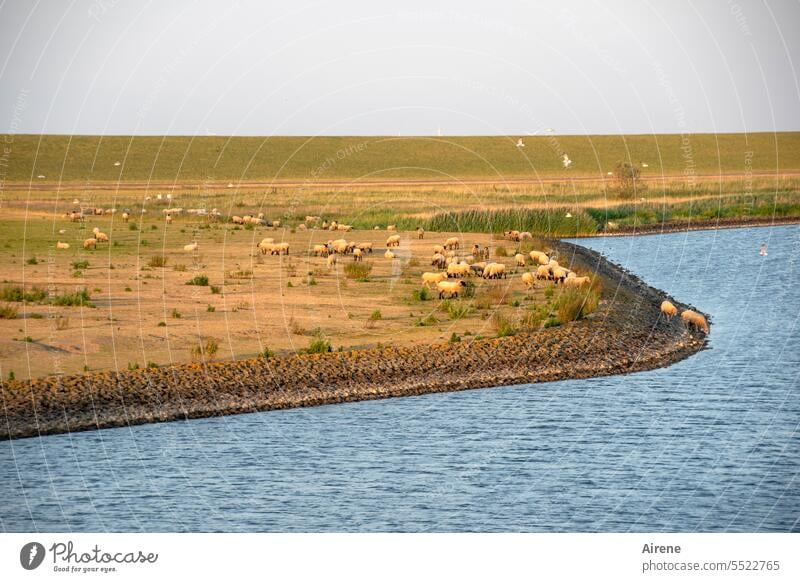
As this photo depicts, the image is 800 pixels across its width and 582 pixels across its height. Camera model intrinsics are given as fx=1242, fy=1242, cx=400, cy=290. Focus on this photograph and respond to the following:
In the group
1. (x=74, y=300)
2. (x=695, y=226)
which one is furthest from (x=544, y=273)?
(x=695, y=226)

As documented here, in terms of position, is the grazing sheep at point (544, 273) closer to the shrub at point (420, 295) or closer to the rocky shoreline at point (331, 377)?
the shrub at point (420, 295)

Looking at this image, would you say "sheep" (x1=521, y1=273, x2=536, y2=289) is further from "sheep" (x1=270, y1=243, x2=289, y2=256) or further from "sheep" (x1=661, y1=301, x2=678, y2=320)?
"sheep" (x1=270, y1=243, x2=289, y2=256)

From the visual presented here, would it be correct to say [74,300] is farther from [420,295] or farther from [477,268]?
[477,268]

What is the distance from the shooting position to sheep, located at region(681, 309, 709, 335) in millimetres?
41156

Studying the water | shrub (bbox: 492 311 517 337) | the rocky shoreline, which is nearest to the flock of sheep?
shrub (bbox: 492 311 517 337)

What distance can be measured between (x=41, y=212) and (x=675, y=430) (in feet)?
207

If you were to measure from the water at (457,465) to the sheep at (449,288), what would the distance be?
435 inches

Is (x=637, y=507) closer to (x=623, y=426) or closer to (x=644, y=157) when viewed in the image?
(x=623, y=426)

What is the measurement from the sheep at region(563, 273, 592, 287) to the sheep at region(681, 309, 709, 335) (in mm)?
4920

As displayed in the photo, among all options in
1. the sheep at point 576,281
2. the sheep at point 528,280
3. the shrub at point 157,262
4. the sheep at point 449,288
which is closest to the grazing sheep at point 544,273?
the sheep at point 528,280

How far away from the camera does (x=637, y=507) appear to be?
22766 millimetres

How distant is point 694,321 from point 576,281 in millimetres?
5880

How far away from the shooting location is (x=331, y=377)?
3161 cm
